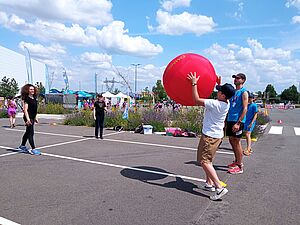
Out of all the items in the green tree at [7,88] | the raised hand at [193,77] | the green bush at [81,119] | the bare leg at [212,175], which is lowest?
the bare leg at [212,175]

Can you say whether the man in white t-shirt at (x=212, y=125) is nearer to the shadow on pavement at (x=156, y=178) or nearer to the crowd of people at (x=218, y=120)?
the crowd of people at (x=218, y=120)

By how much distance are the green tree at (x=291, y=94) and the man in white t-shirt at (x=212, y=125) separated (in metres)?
121

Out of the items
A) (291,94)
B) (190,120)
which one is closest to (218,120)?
(190,120)

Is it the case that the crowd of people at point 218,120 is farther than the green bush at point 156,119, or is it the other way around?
the green bush at point 156,119

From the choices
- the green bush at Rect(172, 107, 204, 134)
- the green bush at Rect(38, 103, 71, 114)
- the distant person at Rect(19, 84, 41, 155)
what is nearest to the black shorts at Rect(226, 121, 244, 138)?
the distant person at Rect(19, 84, 41, 155)

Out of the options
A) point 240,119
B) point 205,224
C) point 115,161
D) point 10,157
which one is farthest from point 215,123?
point 10,157

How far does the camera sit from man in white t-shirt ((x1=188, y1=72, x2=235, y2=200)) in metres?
4.29

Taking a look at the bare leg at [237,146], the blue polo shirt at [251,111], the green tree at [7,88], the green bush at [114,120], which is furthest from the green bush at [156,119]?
the green tree at [7,88]

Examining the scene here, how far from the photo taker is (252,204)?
13.5 feet

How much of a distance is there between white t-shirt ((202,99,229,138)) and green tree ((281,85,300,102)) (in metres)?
121

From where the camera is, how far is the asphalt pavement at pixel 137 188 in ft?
11.9

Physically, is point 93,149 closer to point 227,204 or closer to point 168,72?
point 168,72

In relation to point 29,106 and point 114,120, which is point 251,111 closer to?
point 29,106

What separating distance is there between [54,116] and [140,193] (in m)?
18.0
